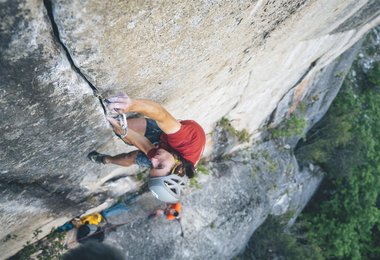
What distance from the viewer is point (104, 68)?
241cm

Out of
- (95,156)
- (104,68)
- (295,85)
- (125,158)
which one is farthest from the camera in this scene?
(295,85)

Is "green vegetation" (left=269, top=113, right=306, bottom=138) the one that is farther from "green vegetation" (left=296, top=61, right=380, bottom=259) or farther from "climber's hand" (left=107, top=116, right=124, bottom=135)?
"climber's hand" (left=107, top=116, right=124, bottom=135)

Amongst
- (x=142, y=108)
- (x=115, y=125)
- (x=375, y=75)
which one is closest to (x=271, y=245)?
(x=115, y=125)

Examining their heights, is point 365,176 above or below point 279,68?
below

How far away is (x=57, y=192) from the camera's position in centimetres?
394

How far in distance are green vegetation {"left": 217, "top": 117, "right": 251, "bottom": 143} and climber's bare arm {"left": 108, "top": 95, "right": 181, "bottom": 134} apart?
334cm

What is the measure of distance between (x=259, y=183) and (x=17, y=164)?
565cm

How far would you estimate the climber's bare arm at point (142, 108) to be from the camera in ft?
8.45

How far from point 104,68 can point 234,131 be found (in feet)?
15.5

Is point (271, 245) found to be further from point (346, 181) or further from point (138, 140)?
point (138, 140)

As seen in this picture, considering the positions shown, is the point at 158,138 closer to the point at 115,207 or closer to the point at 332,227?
the point at 115,207

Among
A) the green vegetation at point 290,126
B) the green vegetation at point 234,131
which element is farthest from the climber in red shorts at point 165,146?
the green vegetation at point 290,126

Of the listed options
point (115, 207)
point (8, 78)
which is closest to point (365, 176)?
point (115, 207)

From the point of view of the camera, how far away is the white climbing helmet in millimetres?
3215
